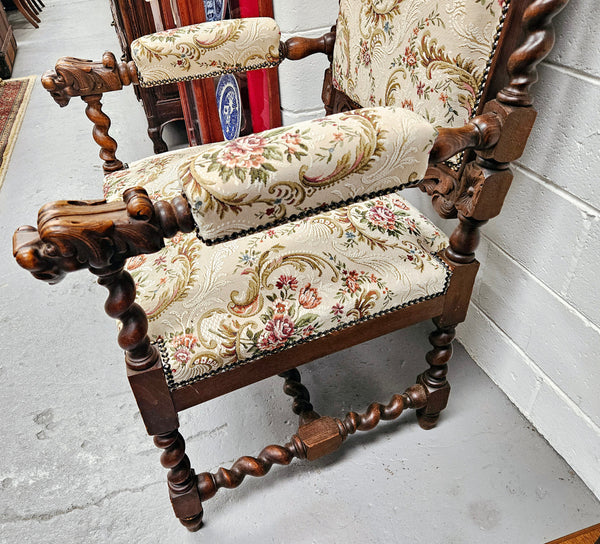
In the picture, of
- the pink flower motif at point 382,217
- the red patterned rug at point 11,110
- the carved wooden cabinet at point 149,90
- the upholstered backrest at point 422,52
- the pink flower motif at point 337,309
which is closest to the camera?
the upholstered backrest at point 422,52

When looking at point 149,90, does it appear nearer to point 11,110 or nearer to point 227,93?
Answer: point 227,93

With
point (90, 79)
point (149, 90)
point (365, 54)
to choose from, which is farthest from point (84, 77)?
point (149, 90)

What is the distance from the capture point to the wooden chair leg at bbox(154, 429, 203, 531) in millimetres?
783

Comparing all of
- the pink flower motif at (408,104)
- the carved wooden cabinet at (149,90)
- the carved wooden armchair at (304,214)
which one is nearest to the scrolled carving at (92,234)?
the carved wooden armchair at (304,214)

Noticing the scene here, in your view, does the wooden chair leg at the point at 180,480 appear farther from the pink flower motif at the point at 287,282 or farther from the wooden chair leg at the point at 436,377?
the wooden chair leg at the point at 436,377

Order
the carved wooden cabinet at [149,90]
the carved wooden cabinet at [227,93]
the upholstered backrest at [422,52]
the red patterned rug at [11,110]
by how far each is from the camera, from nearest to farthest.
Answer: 1. the upholstered backrest at [422,52]
2. the carved wooden cabinet at [227,93]
3. the carved wooden cabinet at [149,90]
4. the red patterned rug at [11,110]

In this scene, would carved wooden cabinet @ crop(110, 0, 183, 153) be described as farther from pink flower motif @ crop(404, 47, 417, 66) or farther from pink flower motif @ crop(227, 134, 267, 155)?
pink flower motif @ crop(227, 134, 267, 155)

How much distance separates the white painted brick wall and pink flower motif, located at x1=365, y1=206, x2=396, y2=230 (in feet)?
0.92

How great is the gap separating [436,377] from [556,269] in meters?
0.32

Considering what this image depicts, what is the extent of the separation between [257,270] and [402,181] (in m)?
0.28

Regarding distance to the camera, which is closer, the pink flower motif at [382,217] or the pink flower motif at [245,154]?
the pink flower motif at [245,154]

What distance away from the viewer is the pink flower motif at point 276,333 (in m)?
0.73

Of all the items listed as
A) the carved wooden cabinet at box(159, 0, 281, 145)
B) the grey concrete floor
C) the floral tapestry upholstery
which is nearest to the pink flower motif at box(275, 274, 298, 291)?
the floral tapestry upholstery

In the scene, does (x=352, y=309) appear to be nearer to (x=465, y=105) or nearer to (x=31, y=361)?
(x=465, y=105)
